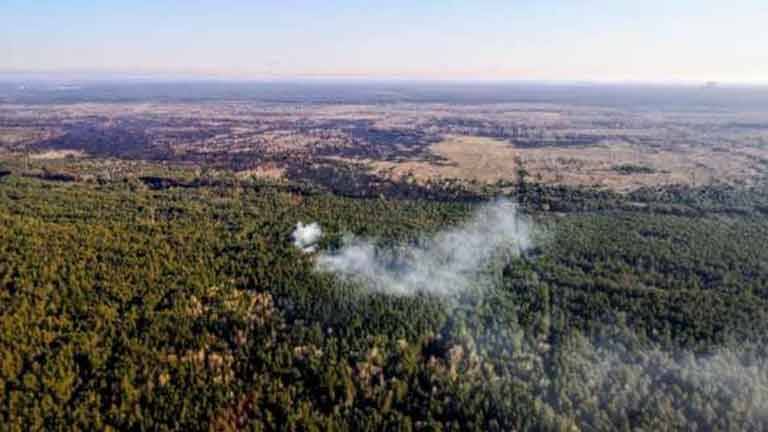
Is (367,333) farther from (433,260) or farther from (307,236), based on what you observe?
(307,236)

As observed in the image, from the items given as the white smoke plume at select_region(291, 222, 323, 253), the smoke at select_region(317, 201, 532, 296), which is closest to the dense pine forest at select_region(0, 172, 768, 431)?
the white smoke plume at select_region(291, 222, 323, 253)

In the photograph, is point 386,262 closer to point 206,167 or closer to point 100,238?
point 100,238

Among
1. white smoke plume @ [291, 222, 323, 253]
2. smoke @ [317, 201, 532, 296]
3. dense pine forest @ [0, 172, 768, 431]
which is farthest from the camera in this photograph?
white smoke plume @ [291, 222, 323, 253]

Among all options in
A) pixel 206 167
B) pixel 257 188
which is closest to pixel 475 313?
pixel 257 188

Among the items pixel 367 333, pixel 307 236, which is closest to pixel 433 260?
pixel 307 236

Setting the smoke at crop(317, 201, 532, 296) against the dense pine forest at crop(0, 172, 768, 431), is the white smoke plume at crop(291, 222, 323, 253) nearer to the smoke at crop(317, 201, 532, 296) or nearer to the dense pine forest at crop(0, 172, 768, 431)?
the dense pine forest at crop(0, 172, 768, 431)
